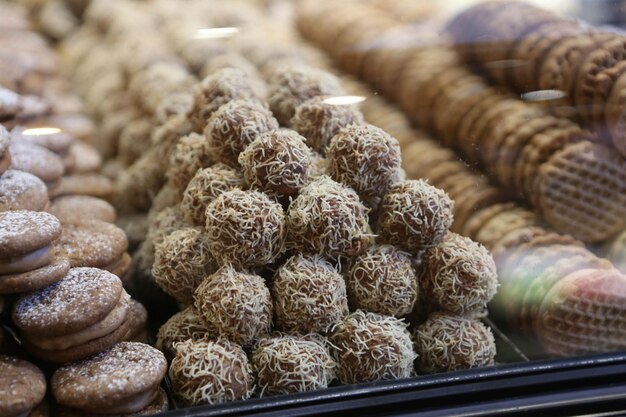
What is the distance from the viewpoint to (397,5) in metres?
A: 2.78

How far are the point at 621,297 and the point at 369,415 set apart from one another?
0.79m

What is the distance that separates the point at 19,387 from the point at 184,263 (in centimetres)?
44

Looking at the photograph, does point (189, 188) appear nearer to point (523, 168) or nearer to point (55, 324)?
point (55, 324)

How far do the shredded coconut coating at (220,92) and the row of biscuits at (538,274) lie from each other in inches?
13.7

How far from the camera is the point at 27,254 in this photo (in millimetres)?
1366

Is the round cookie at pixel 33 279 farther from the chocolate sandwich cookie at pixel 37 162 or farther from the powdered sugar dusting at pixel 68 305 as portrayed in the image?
the chocolate sandwich cookie at pixel 37 162

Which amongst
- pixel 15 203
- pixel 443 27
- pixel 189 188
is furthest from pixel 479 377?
pixel 443 27

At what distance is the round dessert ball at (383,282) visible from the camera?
1.54 metres

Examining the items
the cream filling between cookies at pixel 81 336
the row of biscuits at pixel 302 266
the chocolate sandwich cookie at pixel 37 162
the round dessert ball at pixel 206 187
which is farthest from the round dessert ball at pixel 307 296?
Result: the chocolate sandwich cookie at pixel 37 162

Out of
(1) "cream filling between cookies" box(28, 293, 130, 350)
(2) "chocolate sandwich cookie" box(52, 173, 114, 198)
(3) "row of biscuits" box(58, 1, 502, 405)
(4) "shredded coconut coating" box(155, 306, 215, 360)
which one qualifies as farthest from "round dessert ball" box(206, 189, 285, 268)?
(2) "chocolate sandwich cookie" box(52, 173, 114, 198)

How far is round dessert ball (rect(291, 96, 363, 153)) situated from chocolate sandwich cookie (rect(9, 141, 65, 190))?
0.74m

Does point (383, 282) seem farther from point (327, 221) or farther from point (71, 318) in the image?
point (71, 318)

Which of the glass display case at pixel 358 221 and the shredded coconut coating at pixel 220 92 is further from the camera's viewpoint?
the shredded coconut coating at pixel 220 92

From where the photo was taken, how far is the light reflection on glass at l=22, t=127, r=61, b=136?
2162 mm
